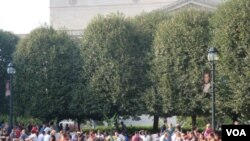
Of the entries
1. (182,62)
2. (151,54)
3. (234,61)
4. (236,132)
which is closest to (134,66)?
(151,54)

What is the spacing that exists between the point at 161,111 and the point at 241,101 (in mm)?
7520

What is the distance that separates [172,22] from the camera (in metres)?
38.0

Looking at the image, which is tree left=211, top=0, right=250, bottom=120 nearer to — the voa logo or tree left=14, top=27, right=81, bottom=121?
tree left=14, top=27, right=81, bottom=121

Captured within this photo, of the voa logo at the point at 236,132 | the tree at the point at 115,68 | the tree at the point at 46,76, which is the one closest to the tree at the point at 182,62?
the tree at the point at 115,68

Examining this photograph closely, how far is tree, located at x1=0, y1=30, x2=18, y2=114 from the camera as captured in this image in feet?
148

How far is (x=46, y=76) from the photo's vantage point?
4006cm

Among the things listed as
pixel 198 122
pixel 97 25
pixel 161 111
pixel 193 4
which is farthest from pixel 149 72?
pixel 193 4

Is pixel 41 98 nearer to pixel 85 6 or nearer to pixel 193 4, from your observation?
pixel 193 4

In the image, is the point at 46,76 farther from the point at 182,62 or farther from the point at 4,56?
the point at 182,62

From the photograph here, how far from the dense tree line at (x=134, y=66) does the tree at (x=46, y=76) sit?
75 millimetres

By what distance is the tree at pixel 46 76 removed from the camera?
39.7 m

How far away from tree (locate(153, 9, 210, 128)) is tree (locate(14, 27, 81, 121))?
6874mm

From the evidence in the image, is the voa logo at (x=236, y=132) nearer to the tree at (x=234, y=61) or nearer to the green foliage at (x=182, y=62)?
the tree at (x=234, y=61)

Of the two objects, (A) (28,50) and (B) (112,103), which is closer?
(B) (112,103)
